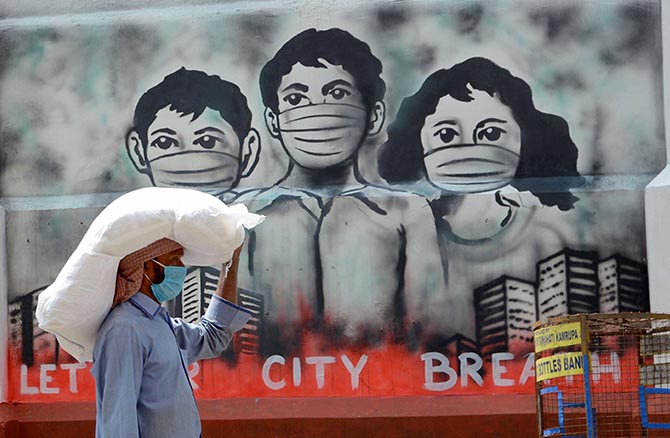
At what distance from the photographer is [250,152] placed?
7863 millimetres

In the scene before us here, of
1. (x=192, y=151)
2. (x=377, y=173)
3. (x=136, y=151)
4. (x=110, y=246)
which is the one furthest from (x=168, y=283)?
(x=136, y=151)

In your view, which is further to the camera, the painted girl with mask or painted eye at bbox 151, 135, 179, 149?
painted eye at bbox 151, 135, 179, 149

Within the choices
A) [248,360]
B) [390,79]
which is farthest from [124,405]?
[390,79]

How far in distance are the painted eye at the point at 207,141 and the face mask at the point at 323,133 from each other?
0.43m

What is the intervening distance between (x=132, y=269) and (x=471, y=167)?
3827 mm

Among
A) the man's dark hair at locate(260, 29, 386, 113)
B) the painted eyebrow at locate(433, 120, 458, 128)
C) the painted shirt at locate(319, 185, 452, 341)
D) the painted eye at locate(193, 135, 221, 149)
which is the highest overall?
the man's dark hair at locate(260, 29, 386, 113)

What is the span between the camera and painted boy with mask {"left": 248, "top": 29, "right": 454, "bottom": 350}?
763 centimetres

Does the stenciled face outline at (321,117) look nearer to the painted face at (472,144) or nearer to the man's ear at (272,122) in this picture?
the man's ear at (272,122)

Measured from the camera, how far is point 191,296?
25.6ft

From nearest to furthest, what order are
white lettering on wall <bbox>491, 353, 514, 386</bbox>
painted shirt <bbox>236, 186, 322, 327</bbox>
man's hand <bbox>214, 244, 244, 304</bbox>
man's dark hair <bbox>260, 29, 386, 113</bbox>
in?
man's hand <bbox>214, 244, 244, 304</bbox> → white lettering on wall <bbox>491, 353, 514, 386</bbox> → painted shirt <bbox>236, 186, 322, 327</bbox> → man's dark hair <bbox>260, 29, 386, 113</bbox>

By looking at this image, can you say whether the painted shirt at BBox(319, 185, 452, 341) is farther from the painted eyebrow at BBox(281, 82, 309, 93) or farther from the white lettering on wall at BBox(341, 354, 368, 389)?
the painted eyebrow at BBox(281, 82, 309, 93)

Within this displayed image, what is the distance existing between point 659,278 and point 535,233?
30.7 inches

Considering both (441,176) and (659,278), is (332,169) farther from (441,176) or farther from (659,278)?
(659,278)

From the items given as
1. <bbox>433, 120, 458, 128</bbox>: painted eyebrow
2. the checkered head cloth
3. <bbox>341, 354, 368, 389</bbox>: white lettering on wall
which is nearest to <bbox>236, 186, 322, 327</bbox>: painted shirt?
<bbox>341, 354, 368, 389</bbox>: white lettering on wall
